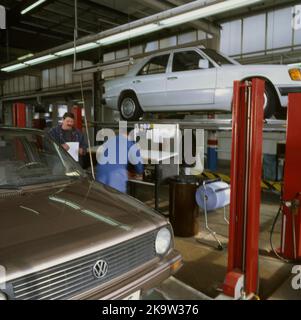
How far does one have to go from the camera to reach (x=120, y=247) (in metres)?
1.87

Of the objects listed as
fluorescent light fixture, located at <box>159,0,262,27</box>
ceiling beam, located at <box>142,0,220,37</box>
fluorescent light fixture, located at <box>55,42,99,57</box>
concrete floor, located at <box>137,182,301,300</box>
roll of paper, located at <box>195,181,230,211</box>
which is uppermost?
ceiling beam, located at <box>142,0,220,37</box>

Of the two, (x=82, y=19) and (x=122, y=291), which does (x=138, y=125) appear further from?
(x=82, y=19)

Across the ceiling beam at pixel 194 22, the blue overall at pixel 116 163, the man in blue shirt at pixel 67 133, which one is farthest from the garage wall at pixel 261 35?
the man in blue shirt at pixel 67 133

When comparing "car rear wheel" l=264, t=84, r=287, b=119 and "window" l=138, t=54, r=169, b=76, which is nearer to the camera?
"car rear wheel" l=264, t=84, r=287, b=119

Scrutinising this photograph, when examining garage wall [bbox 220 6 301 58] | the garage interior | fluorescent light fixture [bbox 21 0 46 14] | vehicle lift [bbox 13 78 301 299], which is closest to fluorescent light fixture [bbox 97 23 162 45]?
the garage interior

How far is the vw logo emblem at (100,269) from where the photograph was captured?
5.65 feet

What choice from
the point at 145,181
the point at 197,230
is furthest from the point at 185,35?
the point at 197,230

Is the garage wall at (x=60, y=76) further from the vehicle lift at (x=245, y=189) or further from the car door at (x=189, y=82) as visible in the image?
the vehicle lift at (x=245, y=189)

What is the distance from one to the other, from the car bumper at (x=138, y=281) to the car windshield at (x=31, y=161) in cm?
103

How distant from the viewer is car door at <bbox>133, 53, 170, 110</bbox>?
5.51 metres

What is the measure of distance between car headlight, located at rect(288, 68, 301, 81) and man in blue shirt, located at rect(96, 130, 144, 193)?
2451mm

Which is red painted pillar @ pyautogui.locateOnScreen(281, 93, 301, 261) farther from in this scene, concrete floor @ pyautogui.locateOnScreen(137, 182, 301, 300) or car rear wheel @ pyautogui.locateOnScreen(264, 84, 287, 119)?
car rear wheel @ pyautogui.locateOnScreen(264, 84, 287, 119)

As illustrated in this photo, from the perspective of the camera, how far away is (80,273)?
166 cm
